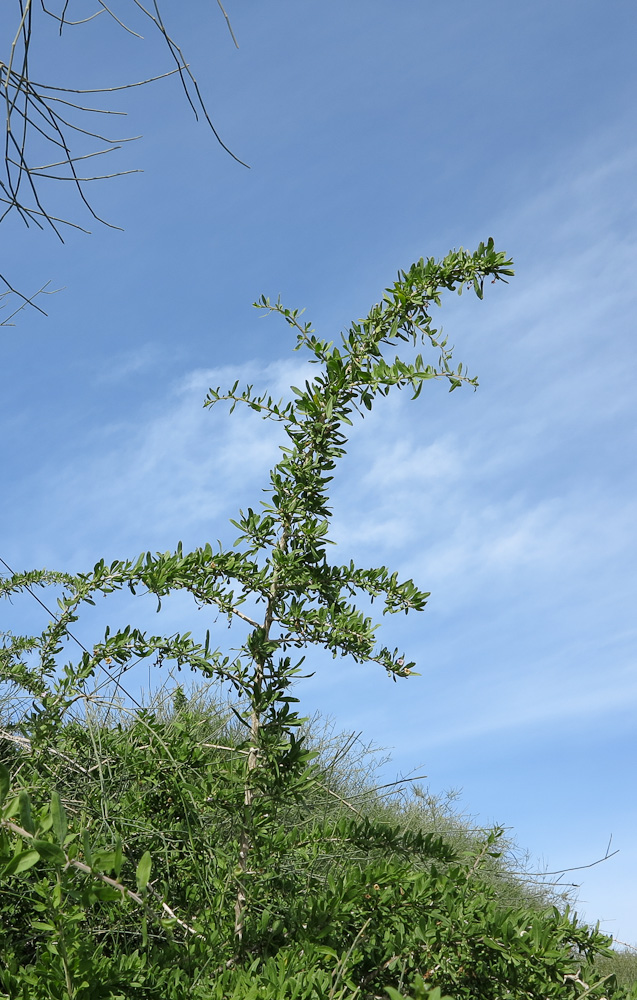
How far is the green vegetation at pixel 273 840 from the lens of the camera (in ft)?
6.75

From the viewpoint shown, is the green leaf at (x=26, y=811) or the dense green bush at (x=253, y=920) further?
the dense green bush at (x=253, y=920)

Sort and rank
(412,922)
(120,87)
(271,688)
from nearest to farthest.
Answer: (120,87) < (412,922) < (271,688)

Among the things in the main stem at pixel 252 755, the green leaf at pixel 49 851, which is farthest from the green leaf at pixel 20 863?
the main stem at pixel 252 755

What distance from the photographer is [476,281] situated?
9.53 feet

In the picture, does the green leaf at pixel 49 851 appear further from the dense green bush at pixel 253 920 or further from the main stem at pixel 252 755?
the main stem at pixel 252 755

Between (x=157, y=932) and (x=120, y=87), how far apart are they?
2.55 m

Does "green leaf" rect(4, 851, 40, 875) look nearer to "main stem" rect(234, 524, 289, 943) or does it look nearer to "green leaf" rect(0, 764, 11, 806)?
"green leaf" rect(0, 764, 11, 806)

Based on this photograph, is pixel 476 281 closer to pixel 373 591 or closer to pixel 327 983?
pixel 373 591

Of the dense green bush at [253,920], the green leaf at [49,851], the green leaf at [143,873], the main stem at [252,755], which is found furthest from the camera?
the main stem at [252,755]

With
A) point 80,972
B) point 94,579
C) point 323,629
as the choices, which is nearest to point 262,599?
point 323,629

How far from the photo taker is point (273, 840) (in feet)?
8.02

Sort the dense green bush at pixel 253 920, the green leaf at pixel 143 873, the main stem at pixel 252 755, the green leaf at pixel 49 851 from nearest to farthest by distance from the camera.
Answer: the green leaf at pixel 49 851
the green leaf at pixel 143 873
the dense green bush at pixel 253 920
the main stem at pixel 252 755

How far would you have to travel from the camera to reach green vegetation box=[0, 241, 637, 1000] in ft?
6.75

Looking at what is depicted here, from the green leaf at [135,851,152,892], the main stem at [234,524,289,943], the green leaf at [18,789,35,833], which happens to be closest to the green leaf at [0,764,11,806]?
the green leaf at [18,789,35,833]
